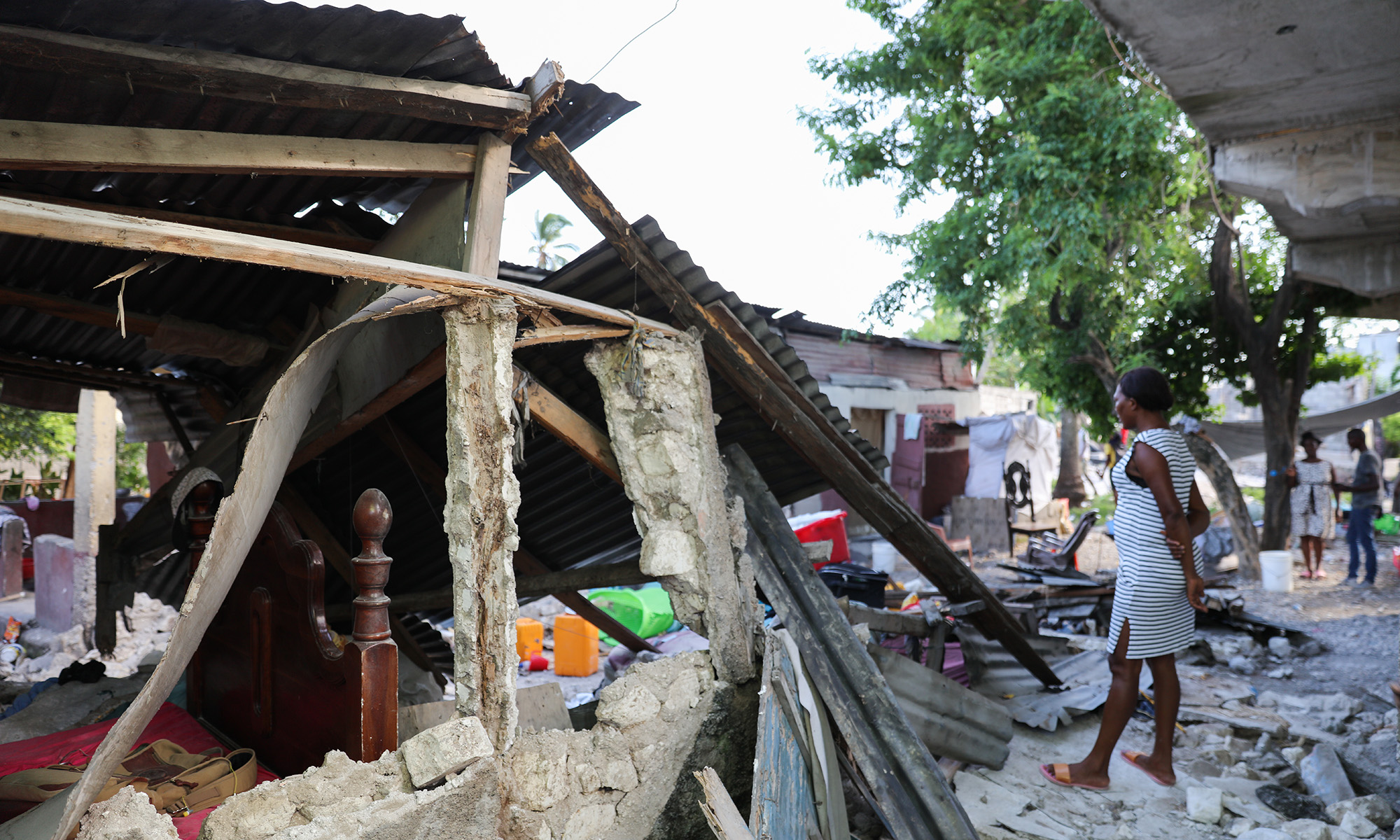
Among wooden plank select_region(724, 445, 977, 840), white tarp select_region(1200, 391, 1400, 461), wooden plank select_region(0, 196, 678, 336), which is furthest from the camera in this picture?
white tarp select_region(1200, 391, 1400, 461)

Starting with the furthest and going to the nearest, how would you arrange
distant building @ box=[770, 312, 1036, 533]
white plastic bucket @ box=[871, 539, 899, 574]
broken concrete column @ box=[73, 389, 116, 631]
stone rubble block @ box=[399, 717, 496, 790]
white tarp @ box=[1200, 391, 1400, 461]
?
distant building @ box=[770, 312, 1036, 533], white tarp @ box=[1200, 391, 1400, 461], white plastic bucket @ box=[871, 539, 899, 574], broken concrete column @ box=[73, 389, 116, 631], stone rubble block @ box=[399, 717, 496, 790]

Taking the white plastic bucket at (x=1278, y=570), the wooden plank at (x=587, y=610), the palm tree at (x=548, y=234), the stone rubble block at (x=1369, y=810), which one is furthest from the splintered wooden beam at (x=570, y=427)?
the palm tree at (x=548, y=234)

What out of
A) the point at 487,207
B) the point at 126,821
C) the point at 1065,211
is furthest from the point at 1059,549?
the point at 126,821

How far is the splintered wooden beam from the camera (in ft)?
10.8

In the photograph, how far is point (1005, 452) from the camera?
14.5 m

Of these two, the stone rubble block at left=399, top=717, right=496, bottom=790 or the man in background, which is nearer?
the stone rubble block at left=399, top=717, right=496, bottom=790

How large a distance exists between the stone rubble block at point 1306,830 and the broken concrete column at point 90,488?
1005cm

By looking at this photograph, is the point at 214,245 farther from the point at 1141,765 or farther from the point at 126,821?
the point at 1141,765

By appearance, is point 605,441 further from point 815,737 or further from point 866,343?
point 866,343

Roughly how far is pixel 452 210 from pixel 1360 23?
4055mm

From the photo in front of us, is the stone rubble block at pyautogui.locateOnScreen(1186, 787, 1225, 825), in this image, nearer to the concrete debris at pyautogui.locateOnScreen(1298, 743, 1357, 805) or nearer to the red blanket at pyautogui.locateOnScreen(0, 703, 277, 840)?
the concrete debris at pyautogui.locateOnScreen(1298, 743, 1357, 805)

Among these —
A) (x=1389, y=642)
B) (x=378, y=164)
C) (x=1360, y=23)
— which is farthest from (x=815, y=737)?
(x=1389, y=642)

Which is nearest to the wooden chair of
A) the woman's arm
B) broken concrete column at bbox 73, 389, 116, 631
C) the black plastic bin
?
the black plastic bin

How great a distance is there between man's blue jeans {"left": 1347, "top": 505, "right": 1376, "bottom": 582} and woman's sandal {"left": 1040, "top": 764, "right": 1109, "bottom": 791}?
755 centimetres
